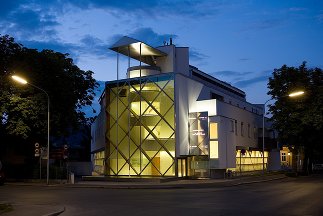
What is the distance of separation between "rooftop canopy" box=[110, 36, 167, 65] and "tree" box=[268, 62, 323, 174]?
607 inches

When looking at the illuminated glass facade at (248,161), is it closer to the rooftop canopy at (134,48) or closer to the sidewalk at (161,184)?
the sidewalk at (161,184)

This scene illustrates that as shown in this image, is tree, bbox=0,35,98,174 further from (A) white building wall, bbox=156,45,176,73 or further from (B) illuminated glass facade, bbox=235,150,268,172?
(B) illuminated glass facade, bbox=235,150,268,172

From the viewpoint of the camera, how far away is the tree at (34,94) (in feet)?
134

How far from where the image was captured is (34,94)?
138ft

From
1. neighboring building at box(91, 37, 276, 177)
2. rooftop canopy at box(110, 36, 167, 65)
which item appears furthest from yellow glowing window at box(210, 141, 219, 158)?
rooftop canopy at box(110, 36, 167, 65)

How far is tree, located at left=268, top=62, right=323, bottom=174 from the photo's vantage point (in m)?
51.7

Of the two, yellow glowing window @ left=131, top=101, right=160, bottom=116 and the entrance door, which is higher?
yellow glowing window @ left=131, top=101, right=160, bottom=116

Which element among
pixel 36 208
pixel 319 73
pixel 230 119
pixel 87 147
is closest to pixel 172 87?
pixel 230 119

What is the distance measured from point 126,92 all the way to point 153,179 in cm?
1139

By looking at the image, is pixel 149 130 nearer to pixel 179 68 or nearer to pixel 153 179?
pixel 153 179

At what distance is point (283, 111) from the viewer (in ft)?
177

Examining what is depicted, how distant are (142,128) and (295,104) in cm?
1909

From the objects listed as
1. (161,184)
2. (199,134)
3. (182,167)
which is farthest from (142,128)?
(161,184)

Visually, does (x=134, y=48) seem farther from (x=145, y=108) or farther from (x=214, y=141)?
(x=214, y=141)
